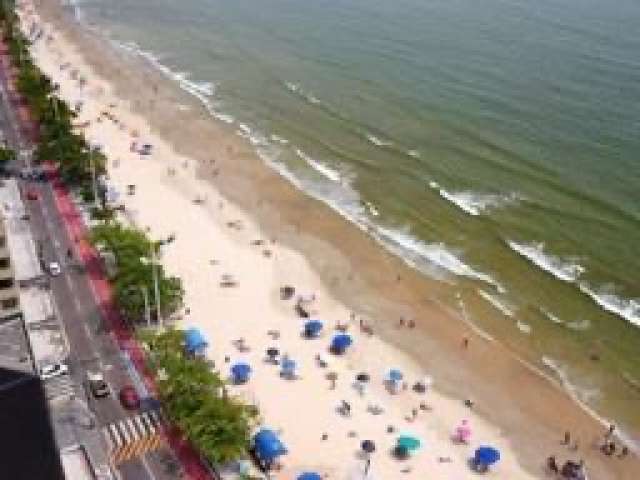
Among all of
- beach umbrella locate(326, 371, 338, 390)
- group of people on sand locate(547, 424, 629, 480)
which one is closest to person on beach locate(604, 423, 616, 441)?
group of people on sand locate(547, 424, 629, 480)

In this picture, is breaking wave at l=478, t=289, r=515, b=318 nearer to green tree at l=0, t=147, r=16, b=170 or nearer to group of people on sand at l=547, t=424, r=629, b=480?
group of people on sand at l=547, t=424, r=629, b=480

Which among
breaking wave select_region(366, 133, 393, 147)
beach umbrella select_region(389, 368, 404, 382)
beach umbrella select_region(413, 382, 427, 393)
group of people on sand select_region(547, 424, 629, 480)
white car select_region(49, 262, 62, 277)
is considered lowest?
group of people on sand select_region(547, 424, 629, 480)

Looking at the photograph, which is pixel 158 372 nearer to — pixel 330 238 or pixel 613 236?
pixel 330 238

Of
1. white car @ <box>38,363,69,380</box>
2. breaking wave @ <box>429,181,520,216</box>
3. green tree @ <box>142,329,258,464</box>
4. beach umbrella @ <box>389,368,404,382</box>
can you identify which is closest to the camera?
green tree @ <box>142,329,258,464</box>

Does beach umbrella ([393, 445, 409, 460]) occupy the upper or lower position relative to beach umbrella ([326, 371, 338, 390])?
lower

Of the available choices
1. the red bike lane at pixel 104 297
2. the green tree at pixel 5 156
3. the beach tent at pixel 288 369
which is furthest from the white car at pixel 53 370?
the green tree at pixel 5 156

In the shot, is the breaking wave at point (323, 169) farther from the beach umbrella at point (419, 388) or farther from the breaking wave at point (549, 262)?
the beach umbrella at point (419, 388)

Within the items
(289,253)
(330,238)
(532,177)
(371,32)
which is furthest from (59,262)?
(371,32)
